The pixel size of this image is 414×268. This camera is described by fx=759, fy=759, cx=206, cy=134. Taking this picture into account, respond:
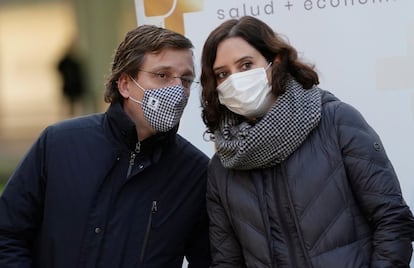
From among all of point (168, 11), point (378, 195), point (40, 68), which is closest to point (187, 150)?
point (378, 195)

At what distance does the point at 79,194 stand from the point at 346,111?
1.03 meters

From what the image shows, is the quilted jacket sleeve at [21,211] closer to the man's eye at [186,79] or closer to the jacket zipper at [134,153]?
the jacket zipper at [134,153]

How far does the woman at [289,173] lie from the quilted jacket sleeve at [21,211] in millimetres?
661

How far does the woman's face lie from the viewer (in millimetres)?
2688

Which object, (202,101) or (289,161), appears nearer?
(289,161)

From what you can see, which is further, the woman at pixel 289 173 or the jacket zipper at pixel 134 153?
the jacket zipper at pixel 134 153

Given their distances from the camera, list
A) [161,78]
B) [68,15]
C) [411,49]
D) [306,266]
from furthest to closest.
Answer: [68,15]
[411,49]
[161,78]
[306,266]

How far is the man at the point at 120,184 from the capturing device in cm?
281

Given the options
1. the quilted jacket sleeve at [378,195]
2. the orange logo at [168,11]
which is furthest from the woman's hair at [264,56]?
the orange logo at [168,11]

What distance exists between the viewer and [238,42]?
8.84 feet

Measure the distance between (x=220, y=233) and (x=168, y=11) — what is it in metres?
1.43

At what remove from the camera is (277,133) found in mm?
2568

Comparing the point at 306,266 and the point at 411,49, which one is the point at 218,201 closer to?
the point at 306,266

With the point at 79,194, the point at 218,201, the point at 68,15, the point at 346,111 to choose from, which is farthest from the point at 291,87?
the point at 68,15
